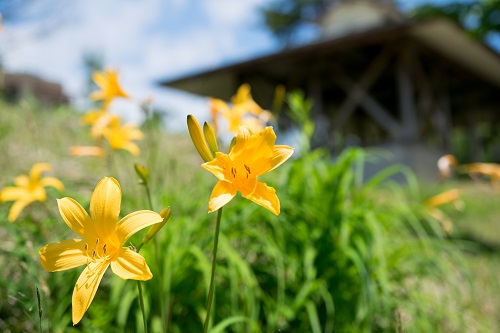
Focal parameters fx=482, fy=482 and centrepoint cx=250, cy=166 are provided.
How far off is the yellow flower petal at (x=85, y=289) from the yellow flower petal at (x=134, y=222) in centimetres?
4

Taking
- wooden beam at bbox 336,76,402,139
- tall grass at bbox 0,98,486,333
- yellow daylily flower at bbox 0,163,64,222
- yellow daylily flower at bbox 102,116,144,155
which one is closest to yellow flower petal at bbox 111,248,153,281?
tall grass at bbox 0,98,486,333

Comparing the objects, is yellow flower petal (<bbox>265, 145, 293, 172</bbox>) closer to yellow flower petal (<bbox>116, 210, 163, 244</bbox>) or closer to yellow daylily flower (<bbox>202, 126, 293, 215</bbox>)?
yellow daylily flower (<bbox>202, 126, 293, 215</bbox>)

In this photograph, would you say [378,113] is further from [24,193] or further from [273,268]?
[24,193]

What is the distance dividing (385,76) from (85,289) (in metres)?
11.7

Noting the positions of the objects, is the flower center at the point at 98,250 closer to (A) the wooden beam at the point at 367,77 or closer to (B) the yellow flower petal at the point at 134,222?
(B) the yellow flower petal at the point at 134,222

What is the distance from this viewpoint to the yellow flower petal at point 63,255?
0.53 m

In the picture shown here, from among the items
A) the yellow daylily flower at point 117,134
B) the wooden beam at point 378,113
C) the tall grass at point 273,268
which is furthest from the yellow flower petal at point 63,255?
the wooden beam at point 378,113

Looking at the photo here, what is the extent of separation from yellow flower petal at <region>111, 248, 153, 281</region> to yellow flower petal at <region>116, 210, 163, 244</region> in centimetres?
2

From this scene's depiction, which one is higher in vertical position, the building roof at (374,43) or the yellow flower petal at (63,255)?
the building roof at (374,43)

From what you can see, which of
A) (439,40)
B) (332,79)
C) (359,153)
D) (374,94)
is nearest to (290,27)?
(374,94)

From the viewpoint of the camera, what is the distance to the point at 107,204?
56 cm

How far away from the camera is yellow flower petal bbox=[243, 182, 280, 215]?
542mm

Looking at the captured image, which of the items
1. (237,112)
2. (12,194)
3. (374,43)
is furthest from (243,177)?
(374,43)

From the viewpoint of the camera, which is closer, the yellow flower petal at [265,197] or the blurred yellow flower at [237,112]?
the yellow flower petal at [265,197]
